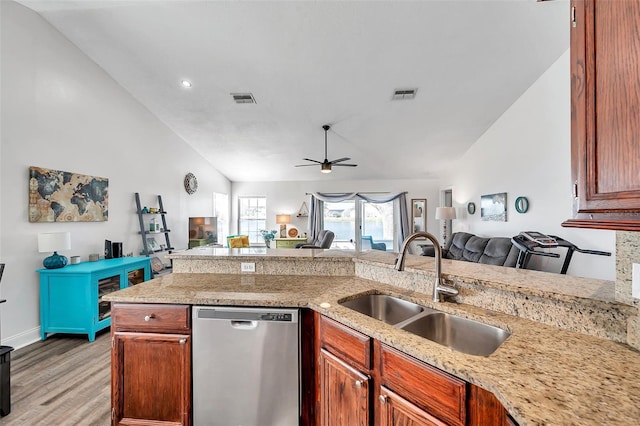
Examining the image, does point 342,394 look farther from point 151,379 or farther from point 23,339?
point 23,339

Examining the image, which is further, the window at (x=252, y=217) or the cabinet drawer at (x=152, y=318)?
the window at (x=252, y=217)

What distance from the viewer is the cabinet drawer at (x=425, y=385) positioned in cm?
92

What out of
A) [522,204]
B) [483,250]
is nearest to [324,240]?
[483,250]

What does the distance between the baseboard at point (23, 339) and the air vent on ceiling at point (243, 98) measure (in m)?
3.66

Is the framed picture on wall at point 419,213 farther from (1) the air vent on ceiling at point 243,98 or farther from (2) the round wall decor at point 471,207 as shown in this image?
(1) the air vent on ceiling at point 243,98

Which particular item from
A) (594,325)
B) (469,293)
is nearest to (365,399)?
(469,293)

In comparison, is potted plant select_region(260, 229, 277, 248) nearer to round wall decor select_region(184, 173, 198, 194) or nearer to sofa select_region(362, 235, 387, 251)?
round wall decor select_region(184, 173, 198, 194)

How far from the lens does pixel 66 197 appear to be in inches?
136

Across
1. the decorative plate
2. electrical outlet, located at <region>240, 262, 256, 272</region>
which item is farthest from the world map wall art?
electrical outlet, located at <region>240, 262, 256, 272</region>

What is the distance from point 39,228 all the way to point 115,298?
2449 millimetres

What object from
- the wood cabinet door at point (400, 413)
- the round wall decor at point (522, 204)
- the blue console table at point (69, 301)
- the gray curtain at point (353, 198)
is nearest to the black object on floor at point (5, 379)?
the blue console table at point (69, 301)

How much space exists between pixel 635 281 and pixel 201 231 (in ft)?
20.6

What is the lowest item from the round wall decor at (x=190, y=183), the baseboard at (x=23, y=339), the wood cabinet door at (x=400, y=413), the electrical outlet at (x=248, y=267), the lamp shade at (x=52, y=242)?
the baseboard at (x=23, y=339)

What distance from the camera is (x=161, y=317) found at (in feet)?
5.48
